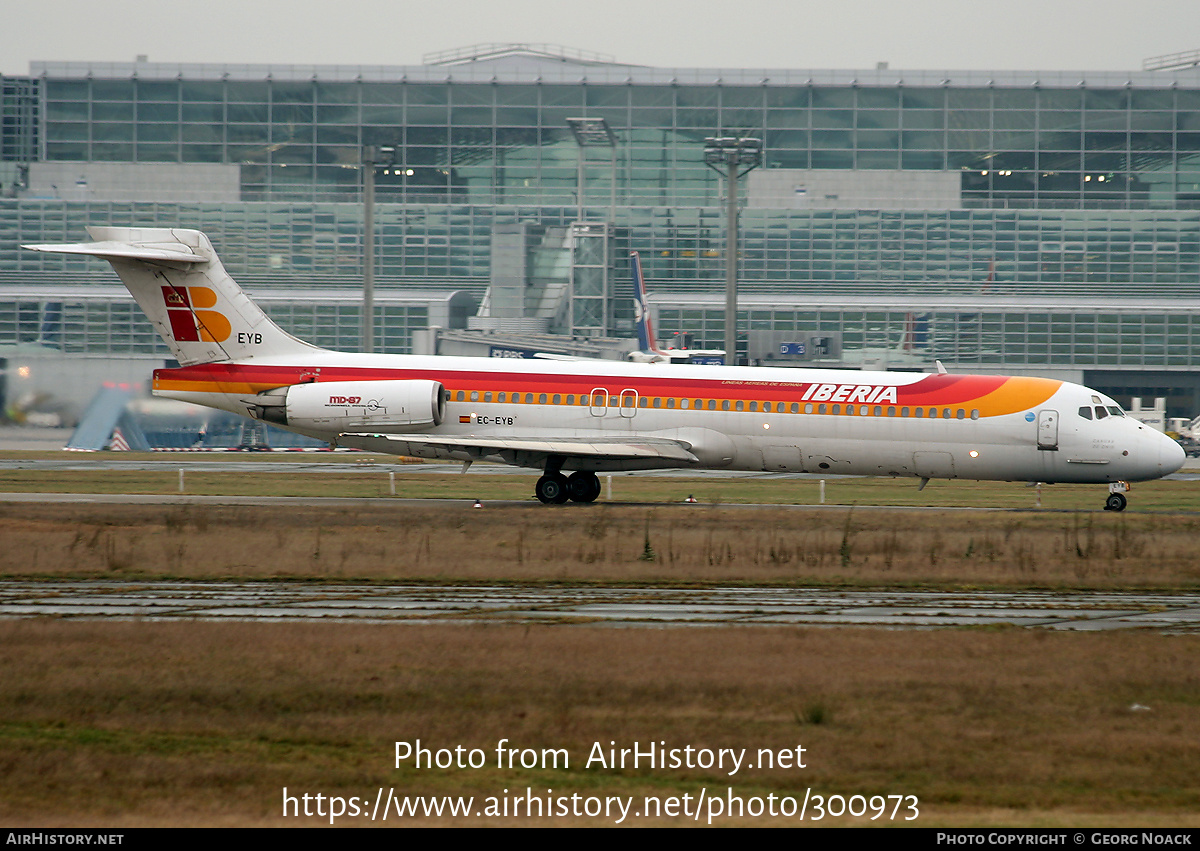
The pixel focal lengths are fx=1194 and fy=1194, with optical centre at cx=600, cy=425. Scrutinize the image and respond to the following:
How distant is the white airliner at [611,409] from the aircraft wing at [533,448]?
0.05 m

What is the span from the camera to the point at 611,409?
97.1 ft

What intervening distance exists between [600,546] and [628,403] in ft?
26.1

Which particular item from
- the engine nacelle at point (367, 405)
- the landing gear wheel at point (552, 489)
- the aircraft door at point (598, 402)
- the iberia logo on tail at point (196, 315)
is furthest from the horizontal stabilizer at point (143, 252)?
the aircraft door at point (598, 402)

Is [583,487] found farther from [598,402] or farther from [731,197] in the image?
[731,197]

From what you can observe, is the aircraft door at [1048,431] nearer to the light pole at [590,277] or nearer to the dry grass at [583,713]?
the dry grass at [583,713]

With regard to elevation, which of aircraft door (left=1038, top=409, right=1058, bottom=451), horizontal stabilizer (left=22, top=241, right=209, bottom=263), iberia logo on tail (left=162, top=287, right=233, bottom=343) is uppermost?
horizontal stabilizer (left=22, top=241, right=209, bottom=263)

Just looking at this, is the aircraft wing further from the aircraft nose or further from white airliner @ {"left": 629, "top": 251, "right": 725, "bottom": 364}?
white airliner @ {"left": 629, "top": 251, "right": 725, "bottom": 364}

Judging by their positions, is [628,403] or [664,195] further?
[664,195]

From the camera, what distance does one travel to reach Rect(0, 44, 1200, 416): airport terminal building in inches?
3211

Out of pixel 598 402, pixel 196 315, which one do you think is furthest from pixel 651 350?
pixel 196 315

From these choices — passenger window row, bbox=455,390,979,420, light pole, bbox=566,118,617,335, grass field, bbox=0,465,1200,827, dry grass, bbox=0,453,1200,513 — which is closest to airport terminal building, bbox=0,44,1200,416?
light pole, bbox=566,118,617,335

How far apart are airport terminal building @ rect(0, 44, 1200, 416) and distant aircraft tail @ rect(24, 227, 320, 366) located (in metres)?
50.8

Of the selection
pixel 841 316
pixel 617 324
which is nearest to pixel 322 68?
pixel 617 324

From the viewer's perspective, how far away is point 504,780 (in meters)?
8.77
